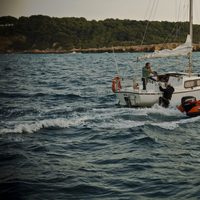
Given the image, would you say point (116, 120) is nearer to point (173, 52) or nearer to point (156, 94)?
point (156, 94)

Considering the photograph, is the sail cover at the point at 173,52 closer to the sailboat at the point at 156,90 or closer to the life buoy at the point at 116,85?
the sailboat at the point at 156,90

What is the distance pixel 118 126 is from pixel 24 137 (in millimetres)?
4444

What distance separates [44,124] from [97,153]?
5121 mm

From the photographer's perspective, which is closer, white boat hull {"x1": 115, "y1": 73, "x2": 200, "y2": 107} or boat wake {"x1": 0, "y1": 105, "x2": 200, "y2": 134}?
boat wake {"x1": 0, "y1": 105, "x2": 200, "y2": 134}

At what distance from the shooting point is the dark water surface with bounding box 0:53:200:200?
11094mm

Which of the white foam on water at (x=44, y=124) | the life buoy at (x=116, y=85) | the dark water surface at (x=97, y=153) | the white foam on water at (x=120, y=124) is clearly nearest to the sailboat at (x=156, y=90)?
the life buoy at (x=116, y=85)

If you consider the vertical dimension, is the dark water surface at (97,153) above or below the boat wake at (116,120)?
below

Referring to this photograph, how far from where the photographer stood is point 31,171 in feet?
41.2

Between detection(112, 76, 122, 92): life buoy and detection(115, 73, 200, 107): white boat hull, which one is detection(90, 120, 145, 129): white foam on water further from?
detection(112, 76, 122, 92): life buoy

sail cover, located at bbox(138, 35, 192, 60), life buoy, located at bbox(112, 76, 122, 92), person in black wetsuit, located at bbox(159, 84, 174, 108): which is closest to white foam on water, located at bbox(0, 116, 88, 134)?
life buoy, located at bbox(112, 76, 122, 92)

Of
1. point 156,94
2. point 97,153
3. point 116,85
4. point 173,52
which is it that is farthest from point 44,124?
point 173,52

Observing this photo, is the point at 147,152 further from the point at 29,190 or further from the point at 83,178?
the point at 29,190

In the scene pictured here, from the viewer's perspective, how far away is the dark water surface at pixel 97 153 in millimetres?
11094

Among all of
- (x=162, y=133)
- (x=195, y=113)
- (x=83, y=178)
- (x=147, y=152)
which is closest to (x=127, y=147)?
(x=147, y=152)
